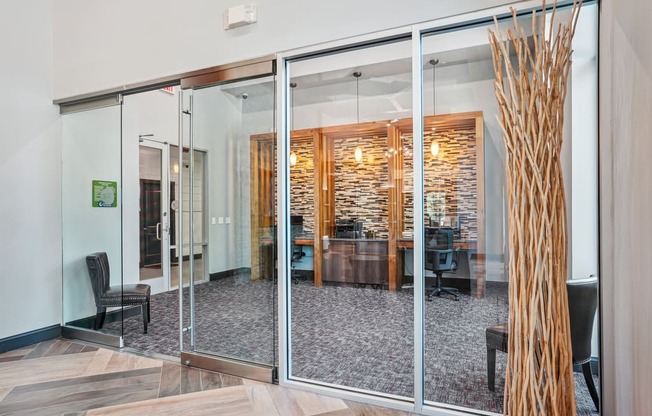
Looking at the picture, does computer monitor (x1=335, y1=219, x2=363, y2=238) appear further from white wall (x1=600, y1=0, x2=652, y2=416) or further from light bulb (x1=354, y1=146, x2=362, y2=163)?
white wall (x1=600, y1=0, x2=652, y2=416)

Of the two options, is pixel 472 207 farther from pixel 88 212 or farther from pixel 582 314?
pixel 88 212

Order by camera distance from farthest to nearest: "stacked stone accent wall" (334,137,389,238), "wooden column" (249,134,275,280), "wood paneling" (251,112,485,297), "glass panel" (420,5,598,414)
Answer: "stacked stone accent wall" (334,137,389,238) < "wood paneling" (251,112,485,297) < "wooden column" (249,134,275,280) < "glass panel" (420,5,598,414)

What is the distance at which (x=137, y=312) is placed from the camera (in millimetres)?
5020

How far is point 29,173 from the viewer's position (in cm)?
400

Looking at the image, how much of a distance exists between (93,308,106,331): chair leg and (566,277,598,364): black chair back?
4.37 m

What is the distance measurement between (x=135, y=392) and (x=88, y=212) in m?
2.32

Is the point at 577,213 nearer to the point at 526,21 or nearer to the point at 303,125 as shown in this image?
the point at 526,21

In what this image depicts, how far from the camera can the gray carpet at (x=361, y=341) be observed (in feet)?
10.1

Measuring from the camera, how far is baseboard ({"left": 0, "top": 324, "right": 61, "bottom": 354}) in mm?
3812

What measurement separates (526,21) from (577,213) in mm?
1480

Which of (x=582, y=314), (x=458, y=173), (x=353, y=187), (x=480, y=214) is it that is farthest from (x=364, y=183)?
(x=582, y=314)

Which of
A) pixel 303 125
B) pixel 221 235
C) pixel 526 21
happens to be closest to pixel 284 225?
pixel 221 235

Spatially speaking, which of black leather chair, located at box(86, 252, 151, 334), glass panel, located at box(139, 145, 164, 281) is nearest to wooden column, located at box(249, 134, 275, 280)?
black leather chair, located at box(86, 252, 151, 334)

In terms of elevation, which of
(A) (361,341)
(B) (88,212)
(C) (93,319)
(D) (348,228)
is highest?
(B) (88,212)
